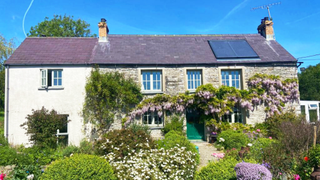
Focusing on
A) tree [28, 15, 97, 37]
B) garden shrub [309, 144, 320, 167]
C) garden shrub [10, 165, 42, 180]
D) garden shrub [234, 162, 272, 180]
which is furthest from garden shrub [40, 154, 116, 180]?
tree [28, 15, 97, 37]

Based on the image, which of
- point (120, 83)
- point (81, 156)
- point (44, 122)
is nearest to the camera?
point (81, 156)

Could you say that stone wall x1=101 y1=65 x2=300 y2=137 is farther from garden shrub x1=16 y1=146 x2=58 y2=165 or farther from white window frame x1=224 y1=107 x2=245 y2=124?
garden shrub x1=16 y1=146 x2=58 y2=165

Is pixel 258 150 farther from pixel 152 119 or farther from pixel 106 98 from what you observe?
pixel 106 98

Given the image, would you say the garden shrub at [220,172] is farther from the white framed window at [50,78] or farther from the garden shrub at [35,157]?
the white framed window at [50,78]

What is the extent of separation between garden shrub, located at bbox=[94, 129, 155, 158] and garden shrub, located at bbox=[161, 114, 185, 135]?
332cm

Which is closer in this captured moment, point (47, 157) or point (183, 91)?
point (47, 157)

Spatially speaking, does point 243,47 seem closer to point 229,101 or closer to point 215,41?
point 215,41

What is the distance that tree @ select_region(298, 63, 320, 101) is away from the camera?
3562 cm

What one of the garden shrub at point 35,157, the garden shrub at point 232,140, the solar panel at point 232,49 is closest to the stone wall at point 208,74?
the solar panel at point 232,49

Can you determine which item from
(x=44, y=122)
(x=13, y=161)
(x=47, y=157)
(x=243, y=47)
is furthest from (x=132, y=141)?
(x=243, y=47)

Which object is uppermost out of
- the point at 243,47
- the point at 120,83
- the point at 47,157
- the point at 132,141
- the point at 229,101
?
the point at 243,47

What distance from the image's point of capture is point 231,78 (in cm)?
1252

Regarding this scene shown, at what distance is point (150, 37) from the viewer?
48.3 ft

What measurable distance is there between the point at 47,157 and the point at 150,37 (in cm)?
1005
